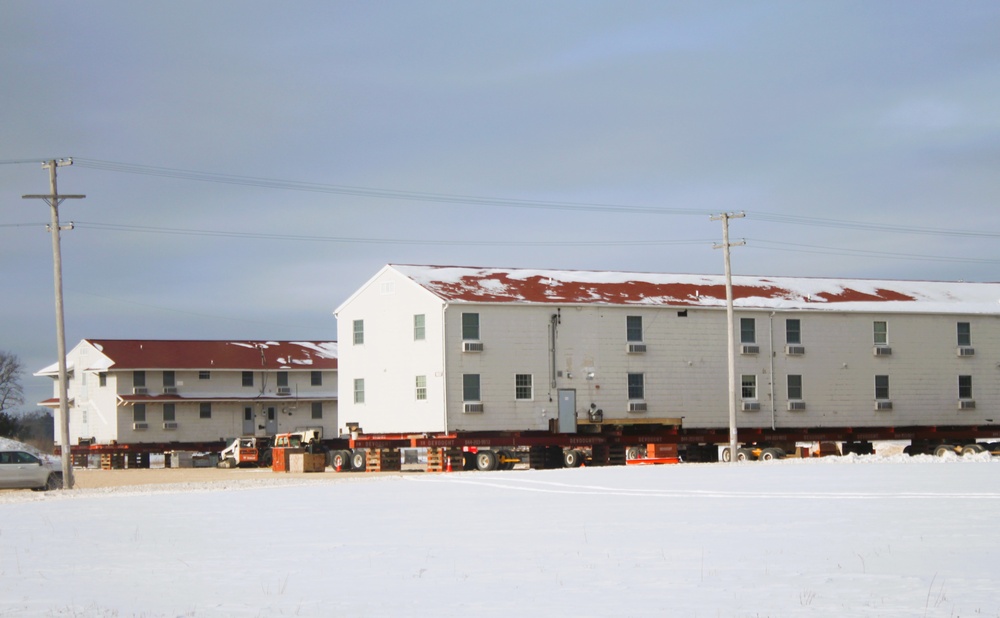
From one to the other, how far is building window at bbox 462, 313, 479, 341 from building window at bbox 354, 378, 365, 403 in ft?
22.6

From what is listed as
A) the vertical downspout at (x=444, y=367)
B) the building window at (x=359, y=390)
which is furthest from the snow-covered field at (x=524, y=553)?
the building window at (x=359, y=390)

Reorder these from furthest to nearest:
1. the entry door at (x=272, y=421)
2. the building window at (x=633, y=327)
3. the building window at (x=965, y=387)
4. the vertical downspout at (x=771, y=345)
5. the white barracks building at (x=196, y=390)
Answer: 1. the entry door at (x=272, y=421)
2. the white barracks building at (x=196, y=390)
3. the building window at (x=965, y=387)
4. the vertical downspout at (x=771, y=345)
5. the building window at (x=633, y=327)

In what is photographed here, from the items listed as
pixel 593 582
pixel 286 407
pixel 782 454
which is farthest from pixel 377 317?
pixel 593 582

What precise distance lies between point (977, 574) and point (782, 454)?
1548 inches

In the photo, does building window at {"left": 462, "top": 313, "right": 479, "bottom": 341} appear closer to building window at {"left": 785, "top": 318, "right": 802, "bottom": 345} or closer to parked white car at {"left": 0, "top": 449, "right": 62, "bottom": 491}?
building window at {"left": 785, "top": 318, "right": 802, "bottom": 345}

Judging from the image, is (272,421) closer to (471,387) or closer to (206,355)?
(206,355)

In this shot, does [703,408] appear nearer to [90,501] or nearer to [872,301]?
[872,301]

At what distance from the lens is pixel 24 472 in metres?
41.3

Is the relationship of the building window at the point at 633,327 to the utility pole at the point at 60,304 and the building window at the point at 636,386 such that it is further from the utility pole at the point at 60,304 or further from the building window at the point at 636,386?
the utility pole at the point at 60,304

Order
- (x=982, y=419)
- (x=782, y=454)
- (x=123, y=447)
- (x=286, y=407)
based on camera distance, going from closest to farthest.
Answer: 1. (x=782, y=454)
2. (x=982, y=419)
3. (x=123, y=447)
4. (x=286, y=407)

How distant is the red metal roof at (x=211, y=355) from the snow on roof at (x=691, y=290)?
3444cm

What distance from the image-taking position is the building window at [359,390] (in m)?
56.0

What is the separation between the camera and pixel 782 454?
53.3 meters

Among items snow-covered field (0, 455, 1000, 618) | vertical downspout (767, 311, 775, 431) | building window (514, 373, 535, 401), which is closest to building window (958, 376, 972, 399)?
vertical downspout (767, 311, 775, 431)
